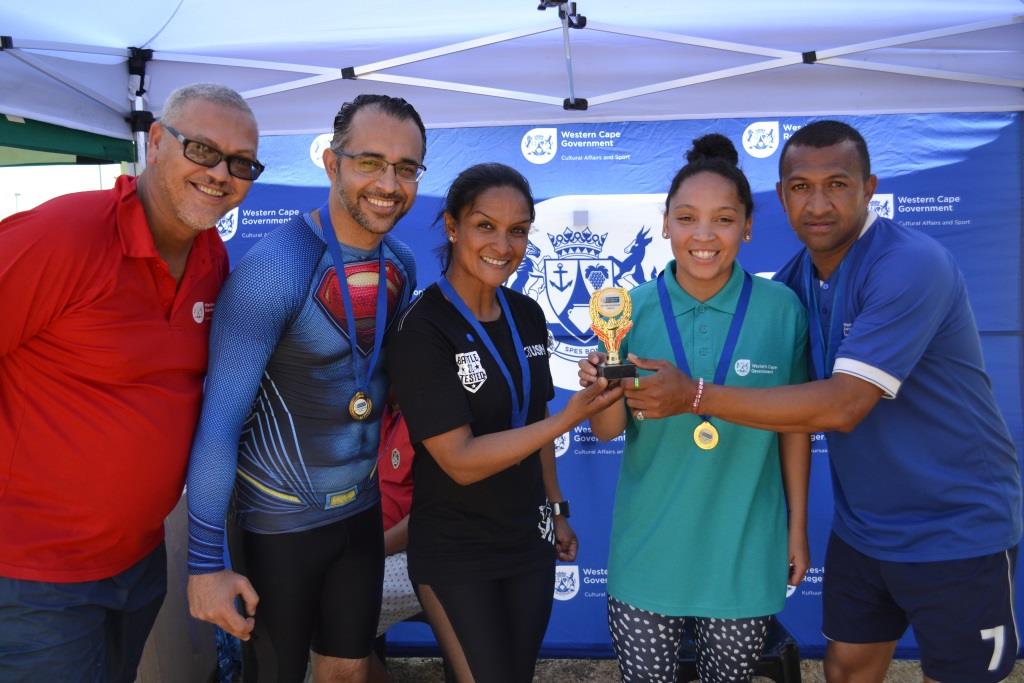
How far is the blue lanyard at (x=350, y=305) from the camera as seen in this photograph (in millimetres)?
2201

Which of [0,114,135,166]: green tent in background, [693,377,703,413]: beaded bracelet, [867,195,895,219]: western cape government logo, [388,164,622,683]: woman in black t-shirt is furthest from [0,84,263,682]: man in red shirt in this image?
[867,195,895,219]: western cape government logo

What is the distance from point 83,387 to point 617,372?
1.37 metres

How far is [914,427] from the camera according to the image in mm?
2352

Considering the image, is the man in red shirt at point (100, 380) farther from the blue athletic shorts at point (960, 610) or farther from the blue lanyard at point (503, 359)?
the blue athletic shorts at point (960, 610)

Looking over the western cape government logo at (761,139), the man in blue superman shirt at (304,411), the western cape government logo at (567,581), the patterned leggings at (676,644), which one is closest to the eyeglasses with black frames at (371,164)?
the man in blue superman shirt at (304,411)

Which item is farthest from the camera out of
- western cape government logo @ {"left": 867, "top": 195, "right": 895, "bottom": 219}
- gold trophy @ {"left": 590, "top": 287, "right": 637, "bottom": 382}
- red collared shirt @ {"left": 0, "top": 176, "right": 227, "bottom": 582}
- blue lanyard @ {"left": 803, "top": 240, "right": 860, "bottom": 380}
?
western cape government logo @ {"left": 867, "top": 195, "right": 895, "bottom": 219}

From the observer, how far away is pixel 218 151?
209cm

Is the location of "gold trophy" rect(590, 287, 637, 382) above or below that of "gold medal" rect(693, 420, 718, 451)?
above

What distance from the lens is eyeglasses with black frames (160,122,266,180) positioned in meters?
2.06

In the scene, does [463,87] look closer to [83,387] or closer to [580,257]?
[580,257]

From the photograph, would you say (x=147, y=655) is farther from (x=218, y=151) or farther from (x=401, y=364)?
(x=218, y=151)

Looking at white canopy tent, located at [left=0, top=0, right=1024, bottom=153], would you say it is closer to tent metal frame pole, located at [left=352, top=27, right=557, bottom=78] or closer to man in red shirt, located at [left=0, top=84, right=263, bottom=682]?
tent metal frame pole, located at [left=352, top=27, right=557, bottom=78]

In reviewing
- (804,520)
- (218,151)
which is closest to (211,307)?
(218,151)

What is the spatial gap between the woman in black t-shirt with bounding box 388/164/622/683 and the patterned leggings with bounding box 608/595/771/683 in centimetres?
27
